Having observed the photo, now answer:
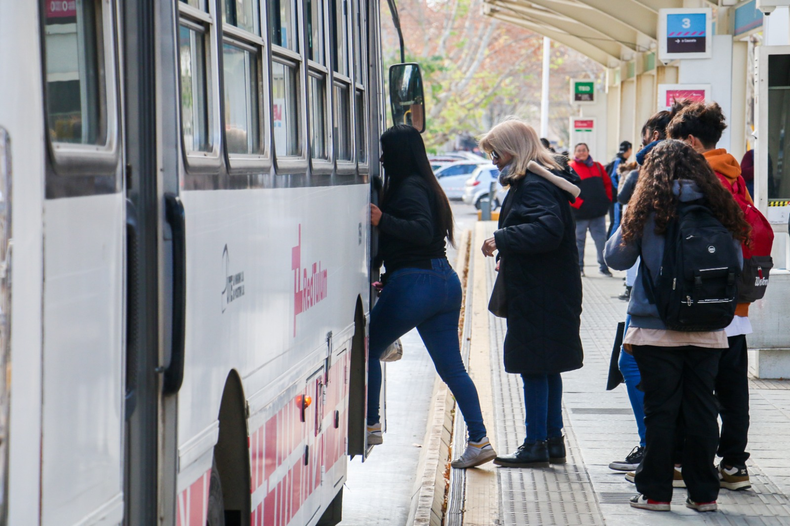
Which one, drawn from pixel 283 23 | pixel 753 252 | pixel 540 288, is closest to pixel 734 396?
pixel 753 252

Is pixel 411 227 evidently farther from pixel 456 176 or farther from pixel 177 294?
pixel 456 176

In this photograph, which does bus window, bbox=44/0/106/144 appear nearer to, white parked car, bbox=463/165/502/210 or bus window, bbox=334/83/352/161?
bus window, bbox=334/83/352/161

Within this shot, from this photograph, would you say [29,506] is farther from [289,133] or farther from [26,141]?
[289,133]

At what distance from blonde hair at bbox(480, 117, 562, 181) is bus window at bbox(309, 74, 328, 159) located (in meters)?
1.48

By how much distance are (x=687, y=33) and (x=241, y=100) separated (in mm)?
10370

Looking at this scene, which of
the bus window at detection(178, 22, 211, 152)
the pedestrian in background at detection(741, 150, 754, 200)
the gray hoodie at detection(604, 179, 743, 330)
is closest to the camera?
the bus window at detection(178, 22, 211, 152)

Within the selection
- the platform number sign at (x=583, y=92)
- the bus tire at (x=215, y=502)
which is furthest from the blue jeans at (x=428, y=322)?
the platform number sign at (x=583, y=92)

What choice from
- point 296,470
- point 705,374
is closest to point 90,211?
point 296,470

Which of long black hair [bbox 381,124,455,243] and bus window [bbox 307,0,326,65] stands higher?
bus window [bbox 307,0,326,65]

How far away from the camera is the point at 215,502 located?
9.79 feet

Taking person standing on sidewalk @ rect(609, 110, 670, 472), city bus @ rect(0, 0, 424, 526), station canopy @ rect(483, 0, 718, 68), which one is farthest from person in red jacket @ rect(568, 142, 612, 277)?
city bus @ rect(0, 0, 424, 526)

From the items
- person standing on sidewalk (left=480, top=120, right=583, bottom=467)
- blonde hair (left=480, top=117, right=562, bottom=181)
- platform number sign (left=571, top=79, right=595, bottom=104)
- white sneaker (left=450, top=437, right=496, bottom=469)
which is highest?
platform number sign (left=571, top=79, right=595, bottom=104)

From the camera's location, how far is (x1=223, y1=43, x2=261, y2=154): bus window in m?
2.93

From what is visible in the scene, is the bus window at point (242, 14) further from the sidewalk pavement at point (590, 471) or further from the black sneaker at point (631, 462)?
the black sneaker at point (631, 462)
